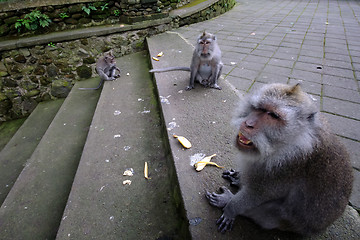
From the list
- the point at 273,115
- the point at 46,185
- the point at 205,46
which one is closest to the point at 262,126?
the point at 273,115

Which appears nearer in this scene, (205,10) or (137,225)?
(137,225)

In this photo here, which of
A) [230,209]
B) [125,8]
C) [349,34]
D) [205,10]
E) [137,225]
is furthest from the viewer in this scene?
[205,10]

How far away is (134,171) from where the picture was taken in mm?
2373

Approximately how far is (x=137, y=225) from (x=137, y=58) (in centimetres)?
448

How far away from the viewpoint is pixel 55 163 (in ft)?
9.52

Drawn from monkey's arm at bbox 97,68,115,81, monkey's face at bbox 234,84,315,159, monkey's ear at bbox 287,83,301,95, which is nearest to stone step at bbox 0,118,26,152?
monkey's arm at bbox 97,68,115,81

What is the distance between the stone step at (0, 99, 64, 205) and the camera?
3156 mm

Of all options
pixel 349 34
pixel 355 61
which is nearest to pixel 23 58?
pixel 355 61

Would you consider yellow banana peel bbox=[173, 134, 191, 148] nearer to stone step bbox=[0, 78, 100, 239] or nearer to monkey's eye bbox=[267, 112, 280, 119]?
monkey's eye bbox=[267, 112, 280, 119]

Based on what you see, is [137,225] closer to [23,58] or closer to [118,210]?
[118,210]

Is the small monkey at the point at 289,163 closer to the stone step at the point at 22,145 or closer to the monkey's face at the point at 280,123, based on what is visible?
the monkey's face at the point at 280,123

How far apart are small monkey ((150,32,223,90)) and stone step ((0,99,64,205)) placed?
121 inches

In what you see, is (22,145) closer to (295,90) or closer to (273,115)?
(273,115)

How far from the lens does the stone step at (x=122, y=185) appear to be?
185 centimetres
